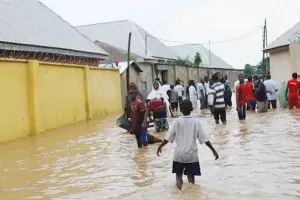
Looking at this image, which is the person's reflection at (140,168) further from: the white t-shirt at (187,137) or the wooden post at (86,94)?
the wooden post at (86,94)

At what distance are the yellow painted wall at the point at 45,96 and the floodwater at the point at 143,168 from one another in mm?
762

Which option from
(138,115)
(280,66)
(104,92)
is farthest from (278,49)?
(138,115)

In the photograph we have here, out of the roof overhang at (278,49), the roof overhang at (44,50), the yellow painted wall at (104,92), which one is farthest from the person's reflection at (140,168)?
the roof overhang at (278,49)

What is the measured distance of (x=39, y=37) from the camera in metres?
Result: 21.7

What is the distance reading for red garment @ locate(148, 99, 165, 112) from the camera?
1408 centimetres

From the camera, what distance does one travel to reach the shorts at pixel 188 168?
699 cm

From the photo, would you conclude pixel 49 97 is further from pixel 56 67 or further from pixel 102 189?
pixel 102 189

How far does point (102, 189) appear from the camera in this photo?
7.55m

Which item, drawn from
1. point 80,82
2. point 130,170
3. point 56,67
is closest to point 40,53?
point 80,82

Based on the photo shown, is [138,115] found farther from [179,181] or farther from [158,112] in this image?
[179,181]

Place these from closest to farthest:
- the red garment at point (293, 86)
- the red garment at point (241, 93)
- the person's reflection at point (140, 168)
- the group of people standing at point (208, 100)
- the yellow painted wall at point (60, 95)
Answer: the person's reflection at point (140, 168) → the group of people standing at point (208, 100) → the red garment at point (241, 93) → the yellow painted wall at point (60, 95) → the red garment at point (293, 86)

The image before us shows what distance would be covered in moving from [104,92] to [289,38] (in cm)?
986

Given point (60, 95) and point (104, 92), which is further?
point (104, 92)

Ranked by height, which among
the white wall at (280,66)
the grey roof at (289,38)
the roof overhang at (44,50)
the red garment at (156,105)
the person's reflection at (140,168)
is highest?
the grey roof at (289,38)
